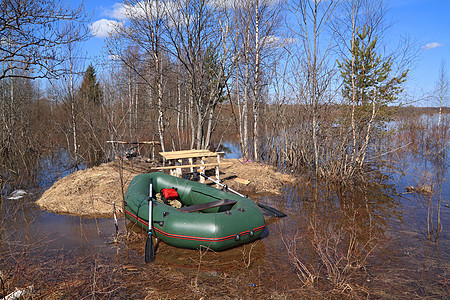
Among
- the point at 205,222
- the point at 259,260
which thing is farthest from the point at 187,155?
the point at 259,260

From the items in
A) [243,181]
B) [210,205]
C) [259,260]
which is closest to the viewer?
[259,260]

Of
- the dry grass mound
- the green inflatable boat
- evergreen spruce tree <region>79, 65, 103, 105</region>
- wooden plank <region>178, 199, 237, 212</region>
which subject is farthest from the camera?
evergreen spruce tree <region>79, 65, 103, 105</region>

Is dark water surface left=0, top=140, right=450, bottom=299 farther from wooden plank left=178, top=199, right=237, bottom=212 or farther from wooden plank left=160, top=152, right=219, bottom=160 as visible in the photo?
wooden plank left=160, top=152, right=219, bottom=160

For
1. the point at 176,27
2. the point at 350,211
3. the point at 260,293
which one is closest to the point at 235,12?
the point at 176,27

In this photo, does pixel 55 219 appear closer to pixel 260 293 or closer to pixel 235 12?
pixel 260 293

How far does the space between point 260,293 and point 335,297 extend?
914 mm

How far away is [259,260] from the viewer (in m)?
4.65

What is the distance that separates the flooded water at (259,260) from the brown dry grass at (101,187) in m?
0.37

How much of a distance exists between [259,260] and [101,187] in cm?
522

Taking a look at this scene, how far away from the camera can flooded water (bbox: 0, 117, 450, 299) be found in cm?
367

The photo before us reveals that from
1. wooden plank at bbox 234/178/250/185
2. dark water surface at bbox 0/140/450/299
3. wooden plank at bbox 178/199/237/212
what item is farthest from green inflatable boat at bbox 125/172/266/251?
wooden plank at bbox 234/178/250/185

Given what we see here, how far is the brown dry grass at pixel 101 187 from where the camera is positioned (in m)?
7.27

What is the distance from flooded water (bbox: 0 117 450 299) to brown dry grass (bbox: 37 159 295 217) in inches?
14.5

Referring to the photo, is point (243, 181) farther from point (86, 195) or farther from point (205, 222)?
point (205, 222)
